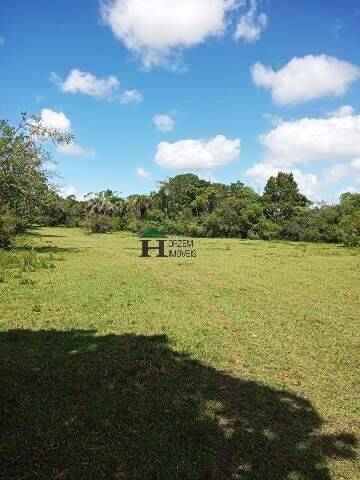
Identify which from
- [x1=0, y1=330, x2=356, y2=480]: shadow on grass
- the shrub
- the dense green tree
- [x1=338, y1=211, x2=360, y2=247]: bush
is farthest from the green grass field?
the dense green tree

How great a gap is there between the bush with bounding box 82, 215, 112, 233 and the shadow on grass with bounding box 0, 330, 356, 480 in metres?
55.5

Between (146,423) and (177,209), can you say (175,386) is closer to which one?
(146,423)

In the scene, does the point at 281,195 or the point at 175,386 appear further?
the point at 281,195

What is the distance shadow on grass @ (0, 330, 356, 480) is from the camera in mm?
4688

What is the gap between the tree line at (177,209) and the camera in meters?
26.2

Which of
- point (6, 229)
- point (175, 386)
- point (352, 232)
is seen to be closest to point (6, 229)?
point (6, 229)

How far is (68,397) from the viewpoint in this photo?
6184 millimetres

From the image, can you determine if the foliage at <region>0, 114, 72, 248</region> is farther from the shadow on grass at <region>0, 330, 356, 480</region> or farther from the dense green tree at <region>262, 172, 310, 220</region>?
the dense green tree at <region>262, 172, 310, 220</region>

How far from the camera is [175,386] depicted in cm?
677

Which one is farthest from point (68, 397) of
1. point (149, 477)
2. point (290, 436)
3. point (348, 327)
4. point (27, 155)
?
point (27, 155)

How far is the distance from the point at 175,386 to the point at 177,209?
79.6 meters

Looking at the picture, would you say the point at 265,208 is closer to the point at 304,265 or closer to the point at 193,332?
the point at 304,265

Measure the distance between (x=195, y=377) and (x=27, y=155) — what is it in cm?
2291

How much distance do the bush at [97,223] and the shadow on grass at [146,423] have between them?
5549cm
